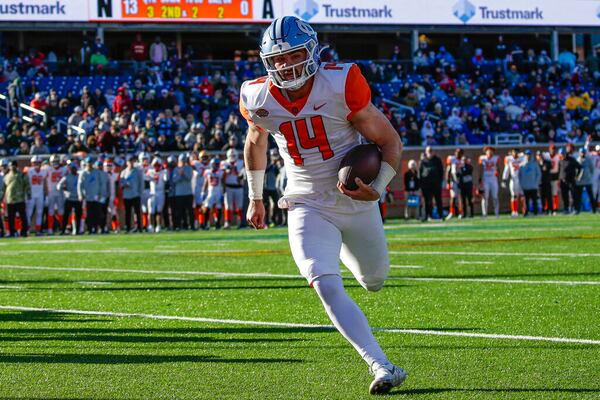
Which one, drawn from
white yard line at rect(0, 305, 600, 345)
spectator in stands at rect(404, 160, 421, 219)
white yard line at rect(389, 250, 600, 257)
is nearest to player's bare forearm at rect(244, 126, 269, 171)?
white yard line at rect(0, 305, 600, 345)

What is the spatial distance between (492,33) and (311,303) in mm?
34609

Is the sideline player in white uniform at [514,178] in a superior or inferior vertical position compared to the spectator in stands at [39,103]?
inferior

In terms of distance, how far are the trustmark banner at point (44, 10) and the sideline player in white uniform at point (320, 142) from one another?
29.2 m

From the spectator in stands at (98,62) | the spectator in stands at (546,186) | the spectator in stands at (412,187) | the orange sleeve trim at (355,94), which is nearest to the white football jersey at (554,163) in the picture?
the spectator in stands at (546,186)

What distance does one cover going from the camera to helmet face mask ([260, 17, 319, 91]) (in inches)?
201

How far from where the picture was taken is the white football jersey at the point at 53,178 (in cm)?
2381

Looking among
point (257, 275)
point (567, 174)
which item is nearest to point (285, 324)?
point (257, 275)

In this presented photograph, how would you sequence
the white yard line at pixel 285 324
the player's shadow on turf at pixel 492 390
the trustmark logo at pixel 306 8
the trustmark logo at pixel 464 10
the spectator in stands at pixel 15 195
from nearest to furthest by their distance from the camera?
the player's shadow on turf at pixel 492 390, the white yard line at pixel 285 324, the spectator in stands at pixel 15 195, the trustmark logo at pixel 306 8, the trustmark logo at pixel 464 10

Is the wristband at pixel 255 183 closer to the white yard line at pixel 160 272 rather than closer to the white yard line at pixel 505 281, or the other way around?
the white yard line at pixel 505 281

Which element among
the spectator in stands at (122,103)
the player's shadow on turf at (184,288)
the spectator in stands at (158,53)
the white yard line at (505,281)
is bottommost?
the white yard line at (505,281)

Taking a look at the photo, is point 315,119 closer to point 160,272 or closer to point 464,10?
point 160,272

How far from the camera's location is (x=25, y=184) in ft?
74.3

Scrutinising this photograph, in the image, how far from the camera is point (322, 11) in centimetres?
3575

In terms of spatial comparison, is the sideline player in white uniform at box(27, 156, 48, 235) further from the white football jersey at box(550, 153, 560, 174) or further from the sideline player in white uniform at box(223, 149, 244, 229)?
the white football jersey at box(550, 153, 560, 174)
